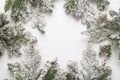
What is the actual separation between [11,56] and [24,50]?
0.07 metres

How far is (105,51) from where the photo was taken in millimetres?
1342

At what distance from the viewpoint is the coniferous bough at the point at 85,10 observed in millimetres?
1382

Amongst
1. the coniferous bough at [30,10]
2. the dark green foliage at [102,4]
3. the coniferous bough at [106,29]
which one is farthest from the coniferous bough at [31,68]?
→ the dark green foliage at [102,4]

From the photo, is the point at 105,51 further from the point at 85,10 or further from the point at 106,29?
the point at 85,10

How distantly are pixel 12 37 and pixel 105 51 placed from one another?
45cm

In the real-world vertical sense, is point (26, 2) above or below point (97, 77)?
above

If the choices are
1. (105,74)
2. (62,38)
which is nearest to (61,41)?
(62,38)

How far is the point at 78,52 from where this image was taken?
1363mm

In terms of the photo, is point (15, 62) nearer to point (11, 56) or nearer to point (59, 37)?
point (11, 56)

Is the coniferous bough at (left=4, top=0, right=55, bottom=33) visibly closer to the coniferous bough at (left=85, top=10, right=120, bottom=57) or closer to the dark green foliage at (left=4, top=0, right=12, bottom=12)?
the dark green foliage at (left=4, top=0, right=12, bottom=12)

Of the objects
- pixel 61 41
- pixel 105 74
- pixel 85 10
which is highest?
pixel 85 10

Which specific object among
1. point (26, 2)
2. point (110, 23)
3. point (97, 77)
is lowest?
point (97, 77)

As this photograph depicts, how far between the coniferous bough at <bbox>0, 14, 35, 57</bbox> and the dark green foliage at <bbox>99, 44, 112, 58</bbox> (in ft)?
1.12

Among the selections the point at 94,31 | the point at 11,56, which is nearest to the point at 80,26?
the point at 94,31
